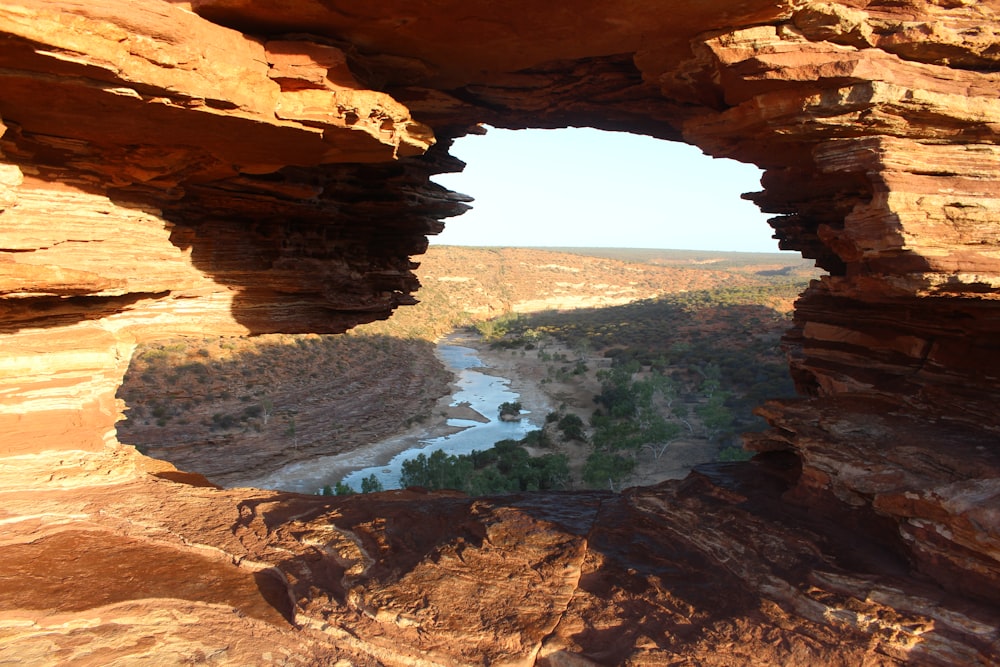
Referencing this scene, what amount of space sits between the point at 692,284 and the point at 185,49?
96.5 m

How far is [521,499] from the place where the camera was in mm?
10016

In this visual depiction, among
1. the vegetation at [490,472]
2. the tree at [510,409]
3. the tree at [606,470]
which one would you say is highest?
the tree at [606,470]

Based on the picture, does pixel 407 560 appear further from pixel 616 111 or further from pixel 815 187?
pixel 815 187

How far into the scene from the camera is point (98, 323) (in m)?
10.6

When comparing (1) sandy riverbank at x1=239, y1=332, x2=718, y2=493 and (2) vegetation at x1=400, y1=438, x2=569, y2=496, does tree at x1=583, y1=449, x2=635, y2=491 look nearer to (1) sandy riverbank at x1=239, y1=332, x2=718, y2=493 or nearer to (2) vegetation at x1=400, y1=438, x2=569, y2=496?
(1) sandy riverbank at x1=239, y1=332, x2=718, y2=493

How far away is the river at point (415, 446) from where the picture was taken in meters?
25.8

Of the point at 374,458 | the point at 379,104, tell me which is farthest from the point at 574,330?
the point at 379,104

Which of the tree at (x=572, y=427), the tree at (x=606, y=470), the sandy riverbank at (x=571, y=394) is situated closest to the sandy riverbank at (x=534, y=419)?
the sandy riverbank at (x=571, y=394)

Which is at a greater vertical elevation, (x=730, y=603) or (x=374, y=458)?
(x=730, y=603)

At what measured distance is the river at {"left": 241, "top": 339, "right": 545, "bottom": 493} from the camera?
84.6 ft

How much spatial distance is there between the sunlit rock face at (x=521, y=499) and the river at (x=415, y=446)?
1540 cm

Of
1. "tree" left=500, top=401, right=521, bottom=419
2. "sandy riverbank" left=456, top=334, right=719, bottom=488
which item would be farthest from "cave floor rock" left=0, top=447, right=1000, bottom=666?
"tree" left=500, top=401, right=521, bottom=419

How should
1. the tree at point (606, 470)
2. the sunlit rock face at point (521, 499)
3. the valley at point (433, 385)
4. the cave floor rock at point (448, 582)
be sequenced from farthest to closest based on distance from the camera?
the valley at point (433, 385)
the tree at point (606, 470)
the sunlit rock face at point (521, 499)
the cave floor rock at point (448, 582)

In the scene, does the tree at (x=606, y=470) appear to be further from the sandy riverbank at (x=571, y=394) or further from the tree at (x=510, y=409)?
the tree at (x=510, y=409)
